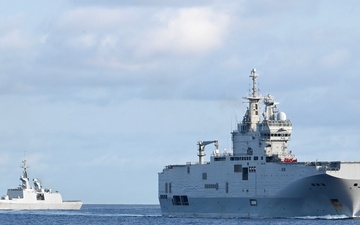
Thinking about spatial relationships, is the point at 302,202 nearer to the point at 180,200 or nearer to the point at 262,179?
the point at 262,179

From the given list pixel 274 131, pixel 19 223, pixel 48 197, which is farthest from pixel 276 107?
pixel 48 197

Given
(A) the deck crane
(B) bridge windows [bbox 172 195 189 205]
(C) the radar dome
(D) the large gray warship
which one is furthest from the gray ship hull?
(C) the radar dome

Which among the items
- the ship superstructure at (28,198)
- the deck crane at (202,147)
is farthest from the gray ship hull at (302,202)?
the ship superstructure at (28,198)

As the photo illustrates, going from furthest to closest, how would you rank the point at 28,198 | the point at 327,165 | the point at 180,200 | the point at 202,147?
the point at 28,198 < the point at 202,147 < the point at 180,200 < the point at 327,165

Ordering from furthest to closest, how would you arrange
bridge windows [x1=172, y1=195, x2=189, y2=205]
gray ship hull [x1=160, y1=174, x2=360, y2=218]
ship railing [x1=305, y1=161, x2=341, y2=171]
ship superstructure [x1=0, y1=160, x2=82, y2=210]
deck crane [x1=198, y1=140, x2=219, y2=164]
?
ship superstructure [x1=0, y1=160, x2=82, y2=210] < bridge windows [x1=172, y1=195, x2=189, y2=205] < deck crane [x1=198, y1=140, x2=219, y2=164] < gray ship hull [x1=160, y1=174, x2=360, y2=218] < ship railing [x1=305, y1=161, x2=341, y2=171]

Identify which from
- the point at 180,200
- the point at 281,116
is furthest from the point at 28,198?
the point at 281,116

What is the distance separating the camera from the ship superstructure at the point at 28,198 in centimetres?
14325

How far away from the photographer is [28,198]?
144m

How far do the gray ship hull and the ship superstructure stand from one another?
171ft

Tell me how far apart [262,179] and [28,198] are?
198 ft

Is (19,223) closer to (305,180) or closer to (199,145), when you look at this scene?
(199,145)

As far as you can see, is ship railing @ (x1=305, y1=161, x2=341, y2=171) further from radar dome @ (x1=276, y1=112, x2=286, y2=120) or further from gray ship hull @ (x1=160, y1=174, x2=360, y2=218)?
radar dome @ (x1=276, y1=112, x2=286, y2=120)

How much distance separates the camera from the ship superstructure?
470 feet

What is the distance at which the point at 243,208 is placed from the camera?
9388 cm
